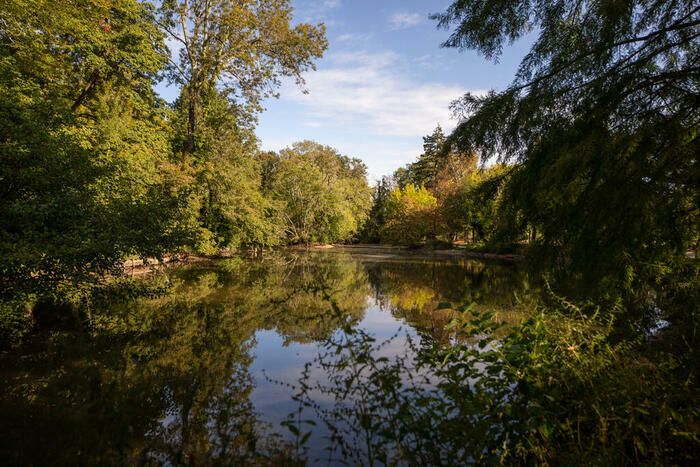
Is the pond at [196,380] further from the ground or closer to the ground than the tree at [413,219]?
closer to the ground

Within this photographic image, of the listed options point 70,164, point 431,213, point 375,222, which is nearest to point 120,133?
point 70,164

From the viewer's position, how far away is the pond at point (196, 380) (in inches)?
147

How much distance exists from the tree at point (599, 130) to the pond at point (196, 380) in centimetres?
79

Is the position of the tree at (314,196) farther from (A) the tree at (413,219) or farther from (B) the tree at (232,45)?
(B) the tree at (232,45)

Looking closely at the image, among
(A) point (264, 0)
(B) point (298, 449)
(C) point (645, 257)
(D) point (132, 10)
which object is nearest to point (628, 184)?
Answer: (C) point (645, 257)

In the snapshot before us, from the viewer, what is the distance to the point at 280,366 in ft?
21.8

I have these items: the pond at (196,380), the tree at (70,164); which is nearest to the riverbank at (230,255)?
the tree at (70,164)

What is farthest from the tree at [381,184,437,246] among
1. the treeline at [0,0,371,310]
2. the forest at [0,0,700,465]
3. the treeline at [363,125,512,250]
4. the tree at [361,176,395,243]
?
the forest at [0,0,700,465]

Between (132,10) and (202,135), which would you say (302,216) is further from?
(132,10)

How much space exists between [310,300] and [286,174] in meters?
34.9

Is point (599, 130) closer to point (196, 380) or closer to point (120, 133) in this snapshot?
point (196, 380)

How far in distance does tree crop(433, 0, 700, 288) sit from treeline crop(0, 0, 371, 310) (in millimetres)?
6198

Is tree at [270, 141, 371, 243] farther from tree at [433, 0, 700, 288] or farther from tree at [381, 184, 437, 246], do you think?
tree at [433, 0, 700, 288]

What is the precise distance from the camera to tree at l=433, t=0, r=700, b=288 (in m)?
2.71
